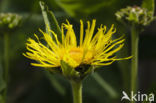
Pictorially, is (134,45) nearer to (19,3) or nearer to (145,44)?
(145,44)

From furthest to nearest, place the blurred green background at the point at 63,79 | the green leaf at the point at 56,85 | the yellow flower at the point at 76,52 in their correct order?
1. the green leaf at the point at 56,85
2. the blurred green background at the point at 63,79
3. the yellow flower at the point at 76,52

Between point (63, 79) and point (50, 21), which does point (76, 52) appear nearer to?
point (50, 21)

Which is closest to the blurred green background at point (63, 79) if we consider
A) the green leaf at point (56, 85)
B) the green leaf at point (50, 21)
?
the green leaf at point (56, 85)

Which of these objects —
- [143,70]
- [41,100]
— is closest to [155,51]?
[143,70]

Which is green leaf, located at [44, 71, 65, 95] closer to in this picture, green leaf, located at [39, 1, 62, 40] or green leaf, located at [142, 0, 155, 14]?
green leaf, located at [142, 0, 155, 14]

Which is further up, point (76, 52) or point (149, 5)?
point (149, 5)

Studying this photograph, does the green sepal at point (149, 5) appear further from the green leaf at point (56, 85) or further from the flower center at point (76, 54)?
the green leaf at point (56, 85)

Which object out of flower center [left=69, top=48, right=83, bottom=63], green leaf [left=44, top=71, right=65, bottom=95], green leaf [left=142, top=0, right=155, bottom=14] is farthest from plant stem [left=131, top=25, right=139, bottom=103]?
green leaf [left=44, top=71, right=65, bottom=95]

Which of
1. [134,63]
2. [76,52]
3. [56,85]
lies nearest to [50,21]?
[76,52]
